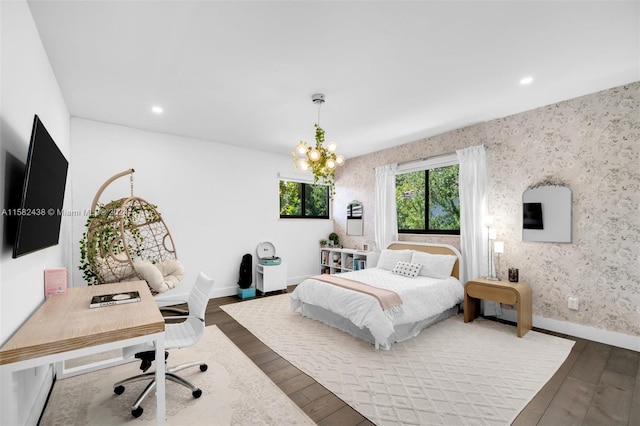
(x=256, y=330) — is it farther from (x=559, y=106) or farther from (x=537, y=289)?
(x=559, y=106)

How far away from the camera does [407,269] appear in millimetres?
4262

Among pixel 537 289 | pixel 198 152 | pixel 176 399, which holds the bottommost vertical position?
pixel 176 399

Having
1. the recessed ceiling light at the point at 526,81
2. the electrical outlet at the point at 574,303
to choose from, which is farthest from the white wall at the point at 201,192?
the electrical outlet at the point at 574,303

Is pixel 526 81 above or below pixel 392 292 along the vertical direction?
above

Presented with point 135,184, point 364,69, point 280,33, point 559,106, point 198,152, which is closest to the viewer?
point 280,33

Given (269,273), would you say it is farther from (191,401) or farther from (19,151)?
(19,151)

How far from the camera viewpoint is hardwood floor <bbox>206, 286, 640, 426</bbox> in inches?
79.2

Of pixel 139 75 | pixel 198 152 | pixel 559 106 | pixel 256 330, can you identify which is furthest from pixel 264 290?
pixel 559 106

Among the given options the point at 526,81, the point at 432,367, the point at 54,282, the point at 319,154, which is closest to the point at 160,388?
the point at 54,282

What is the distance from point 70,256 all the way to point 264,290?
9.19 feet

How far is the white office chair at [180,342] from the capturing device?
6.90ft

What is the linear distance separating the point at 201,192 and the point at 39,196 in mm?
3231

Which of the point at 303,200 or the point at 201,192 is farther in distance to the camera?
the point at 303,200

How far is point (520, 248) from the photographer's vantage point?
149 inches
